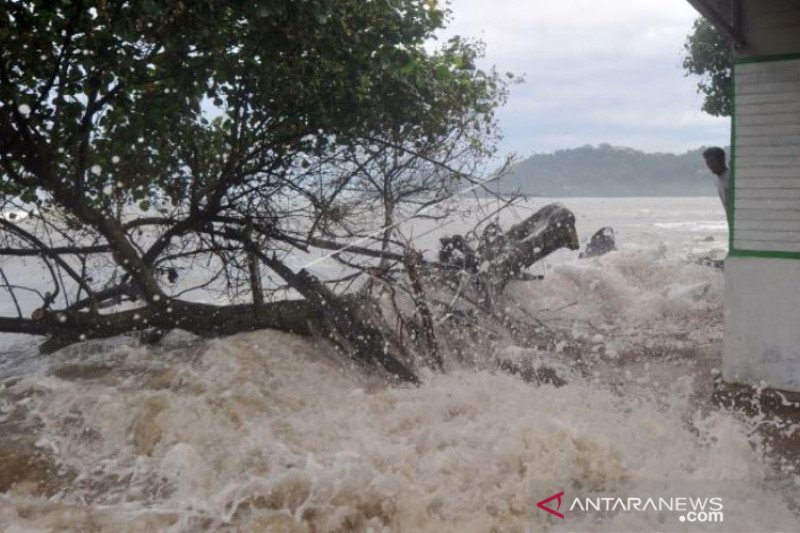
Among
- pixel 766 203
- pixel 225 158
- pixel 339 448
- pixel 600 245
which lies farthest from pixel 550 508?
pixel 600 245

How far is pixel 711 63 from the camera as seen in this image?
15625 millimetres

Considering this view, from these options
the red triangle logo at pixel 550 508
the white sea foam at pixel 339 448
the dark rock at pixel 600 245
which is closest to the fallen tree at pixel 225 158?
the white sea foam at pixel 339 448

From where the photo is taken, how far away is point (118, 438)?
521cm

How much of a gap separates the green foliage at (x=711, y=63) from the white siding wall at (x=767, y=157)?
10189mm

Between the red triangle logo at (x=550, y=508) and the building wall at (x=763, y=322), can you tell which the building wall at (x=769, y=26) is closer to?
the building wall at (x=763, y=322)

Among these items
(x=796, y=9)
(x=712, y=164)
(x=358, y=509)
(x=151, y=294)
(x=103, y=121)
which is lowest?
(x=358, y=509)

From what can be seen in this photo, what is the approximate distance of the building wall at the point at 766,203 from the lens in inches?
235

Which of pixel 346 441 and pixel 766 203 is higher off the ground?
pixel 766 203

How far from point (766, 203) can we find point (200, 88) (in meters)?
5.09

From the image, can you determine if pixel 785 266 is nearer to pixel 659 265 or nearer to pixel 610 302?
pixel 610 302

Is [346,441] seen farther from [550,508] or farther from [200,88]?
[200,88]

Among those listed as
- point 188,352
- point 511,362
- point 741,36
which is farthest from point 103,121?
point 741,36

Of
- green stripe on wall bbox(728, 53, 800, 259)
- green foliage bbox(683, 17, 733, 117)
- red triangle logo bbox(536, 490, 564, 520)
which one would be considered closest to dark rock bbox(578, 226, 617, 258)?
green foliage bbox(683, 17, 733, 117)

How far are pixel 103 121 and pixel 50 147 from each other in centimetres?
53
